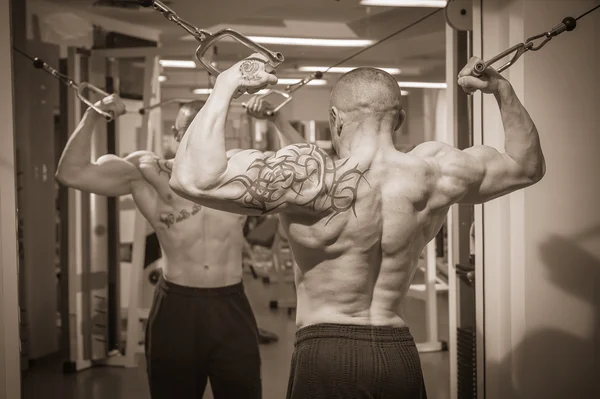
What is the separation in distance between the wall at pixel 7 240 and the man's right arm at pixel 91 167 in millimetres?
198

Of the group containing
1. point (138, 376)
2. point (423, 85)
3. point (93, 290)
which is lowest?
point (138, 376)

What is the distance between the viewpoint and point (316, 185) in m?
1.83

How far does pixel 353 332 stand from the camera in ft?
6.28

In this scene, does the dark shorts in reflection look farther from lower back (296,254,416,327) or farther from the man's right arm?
lower back (296,254,416,327)

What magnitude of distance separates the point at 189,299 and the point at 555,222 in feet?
4.93

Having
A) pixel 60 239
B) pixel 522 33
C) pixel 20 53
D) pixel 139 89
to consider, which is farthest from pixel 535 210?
pixel 20 53

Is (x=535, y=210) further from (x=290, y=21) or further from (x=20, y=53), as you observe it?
(x=20, y=53)

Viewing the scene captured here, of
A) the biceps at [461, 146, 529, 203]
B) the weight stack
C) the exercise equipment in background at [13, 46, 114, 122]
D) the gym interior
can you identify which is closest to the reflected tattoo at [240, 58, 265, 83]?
the biceps at [461, 146, 529, 203]

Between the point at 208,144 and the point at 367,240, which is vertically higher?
the point at 208,144

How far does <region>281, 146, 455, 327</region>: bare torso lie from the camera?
1.88m

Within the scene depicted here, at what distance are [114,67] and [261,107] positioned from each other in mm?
688

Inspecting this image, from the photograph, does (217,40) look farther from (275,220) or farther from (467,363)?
(467,363)

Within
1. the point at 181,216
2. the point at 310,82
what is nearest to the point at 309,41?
the point at 310,82

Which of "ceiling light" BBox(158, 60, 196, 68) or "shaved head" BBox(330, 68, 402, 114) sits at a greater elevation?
"ceiling light" BBox(158, 60, 196, 68)
